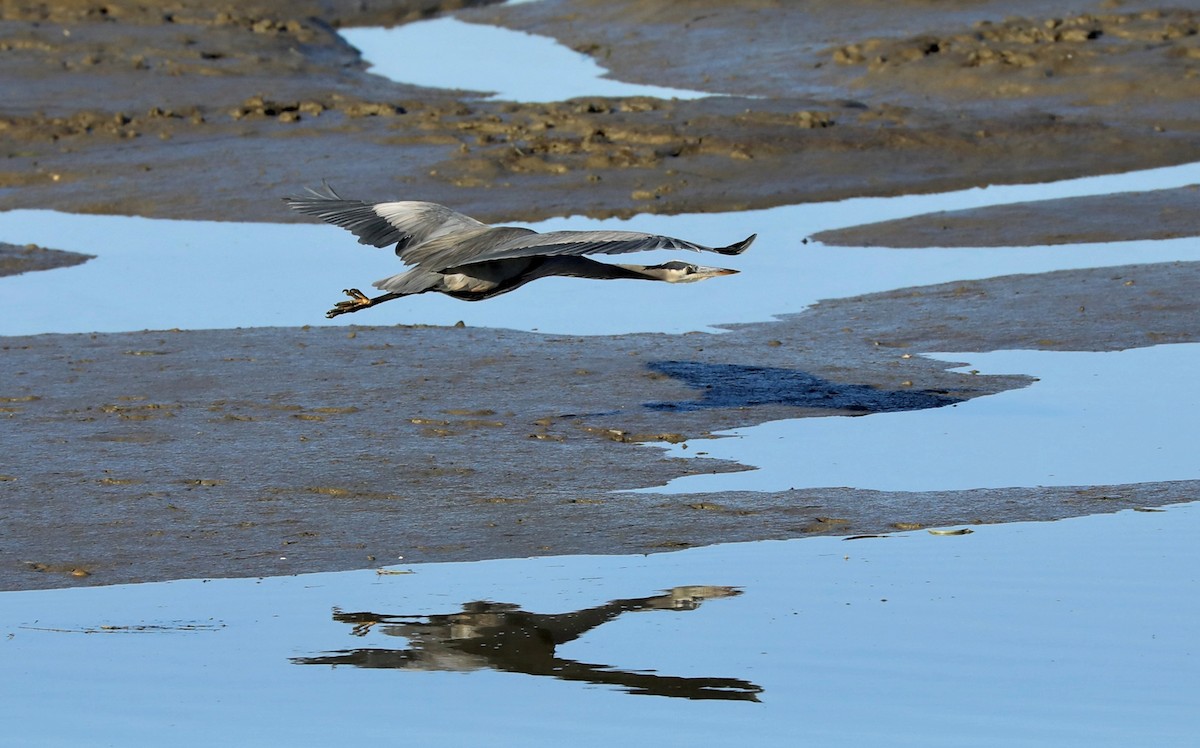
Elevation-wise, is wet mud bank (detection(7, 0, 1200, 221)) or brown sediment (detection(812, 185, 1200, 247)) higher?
wet mud bank (detection(7, 0, 1200, 221))

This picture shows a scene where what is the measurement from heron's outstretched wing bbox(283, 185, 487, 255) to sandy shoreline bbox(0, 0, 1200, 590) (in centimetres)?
96

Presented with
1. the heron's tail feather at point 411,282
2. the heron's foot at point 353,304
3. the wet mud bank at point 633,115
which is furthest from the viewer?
the wet mud bank at point 633,115

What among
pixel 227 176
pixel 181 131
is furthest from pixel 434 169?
pixel 181 131

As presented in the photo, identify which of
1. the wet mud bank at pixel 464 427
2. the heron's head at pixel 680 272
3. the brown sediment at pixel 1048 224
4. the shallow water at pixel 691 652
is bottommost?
the shallow water at pixel 691 652

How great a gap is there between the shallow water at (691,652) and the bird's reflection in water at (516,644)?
0.02 metres

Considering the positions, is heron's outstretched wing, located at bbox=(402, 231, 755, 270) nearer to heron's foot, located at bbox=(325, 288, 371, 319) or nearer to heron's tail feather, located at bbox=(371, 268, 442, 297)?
heron's tail feather, located at bbox=(371, 268, 442, 297)

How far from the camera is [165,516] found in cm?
738

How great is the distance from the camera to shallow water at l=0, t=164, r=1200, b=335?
12023 millimetres

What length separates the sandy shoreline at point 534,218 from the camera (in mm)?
7348

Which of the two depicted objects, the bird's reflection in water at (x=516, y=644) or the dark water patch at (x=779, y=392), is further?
the dark water patch at (x=779, y=392)

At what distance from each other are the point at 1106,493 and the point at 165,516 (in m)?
3.77

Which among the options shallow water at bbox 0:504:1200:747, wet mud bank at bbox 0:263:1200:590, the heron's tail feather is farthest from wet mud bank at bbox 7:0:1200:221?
shallow water at bbox 0:504:1200:747

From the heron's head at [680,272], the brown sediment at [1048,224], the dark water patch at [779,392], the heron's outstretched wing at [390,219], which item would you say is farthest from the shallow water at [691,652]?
the brown sediment at [1048,224]

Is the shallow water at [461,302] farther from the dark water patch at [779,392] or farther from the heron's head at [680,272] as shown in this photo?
the heron's head at [680,272]
